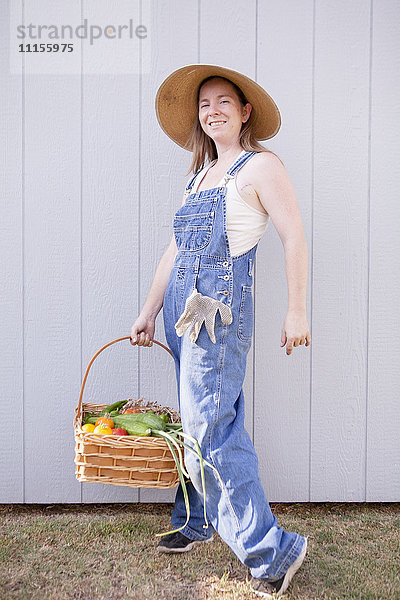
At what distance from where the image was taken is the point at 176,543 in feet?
6.97

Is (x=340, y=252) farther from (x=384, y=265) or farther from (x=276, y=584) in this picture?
(x=276, y=584)

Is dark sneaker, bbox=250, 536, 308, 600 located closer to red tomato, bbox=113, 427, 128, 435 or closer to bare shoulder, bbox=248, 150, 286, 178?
red tomato, bbox=113, 427, 128, 435

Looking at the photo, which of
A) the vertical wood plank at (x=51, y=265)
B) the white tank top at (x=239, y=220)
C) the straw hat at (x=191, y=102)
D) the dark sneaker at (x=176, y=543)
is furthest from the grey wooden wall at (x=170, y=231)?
the white tank top at (x=239, y=220)

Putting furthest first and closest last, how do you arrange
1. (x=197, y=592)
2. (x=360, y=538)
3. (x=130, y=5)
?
1. (x=130, y=5)
2. (x=360, y=538)
3. (x=197, y=592)

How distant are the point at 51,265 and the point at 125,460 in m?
0.99

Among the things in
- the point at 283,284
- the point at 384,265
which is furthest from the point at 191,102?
the point at 384,265

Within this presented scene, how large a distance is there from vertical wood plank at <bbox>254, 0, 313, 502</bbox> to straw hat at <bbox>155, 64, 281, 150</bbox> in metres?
0.38

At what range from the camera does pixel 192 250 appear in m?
1.93

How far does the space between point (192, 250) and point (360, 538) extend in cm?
130

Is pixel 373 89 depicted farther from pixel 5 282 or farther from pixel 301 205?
pixel 5 282

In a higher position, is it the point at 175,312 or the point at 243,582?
the point at 175,312

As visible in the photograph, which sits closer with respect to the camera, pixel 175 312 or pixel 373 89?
pixel 175 312

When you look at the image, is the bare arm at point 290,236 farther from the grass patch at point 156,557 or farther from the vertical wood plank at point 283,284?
the grass patch at point 156,557

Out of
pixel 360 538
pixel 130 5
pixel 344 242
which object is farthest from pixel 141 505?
pixel 130 5
